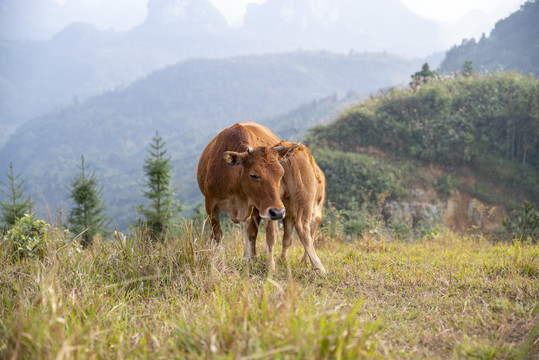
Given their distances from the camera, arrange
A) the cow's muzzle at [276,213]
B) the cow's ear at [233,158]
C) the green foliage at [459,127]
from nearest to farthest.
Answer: the cow's muzzle at [276,213]
the cow's ear at [233,158]
the green foliage at [459,127]

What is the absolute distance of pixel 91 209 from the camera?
19.2 m

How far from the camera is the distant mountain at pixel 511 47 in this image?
216 ft

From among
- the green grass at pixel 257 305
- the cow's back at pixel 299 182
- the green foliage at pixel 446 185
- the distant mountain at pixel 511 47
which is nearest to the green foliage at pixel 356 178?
the green foliage at pixel 446 185

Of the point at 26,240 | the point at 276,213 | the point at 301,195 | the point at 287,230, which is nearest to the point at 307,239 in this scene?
the point at 287,230

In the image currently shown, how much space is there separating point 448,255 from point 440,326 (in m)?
3.08

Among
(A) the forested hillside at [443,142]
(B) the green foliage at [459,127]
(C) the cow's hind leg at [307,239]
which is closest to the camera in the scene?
(C) the cow's hind leg at [307,239]

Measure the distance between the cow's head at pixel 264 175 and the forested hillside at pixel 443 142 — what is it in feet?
55.8

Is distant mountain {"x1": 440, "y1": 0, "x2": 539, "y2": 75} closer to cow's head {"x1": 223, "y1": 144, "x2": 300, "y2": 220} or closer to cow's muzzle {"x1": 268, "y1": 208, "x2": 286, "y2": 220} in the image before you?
cow's head {"x1": 223, "y1": 144, "x2": 300, "y2": 220}

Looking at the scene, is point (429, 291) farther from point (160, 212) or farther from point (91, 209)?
point (91, 209)

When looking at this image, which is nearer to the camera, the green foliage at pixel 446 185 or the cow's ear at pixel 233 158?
the cow's ear at pixel 233 158

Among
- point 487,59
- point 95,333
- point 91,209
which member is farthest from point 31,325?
point 487,59

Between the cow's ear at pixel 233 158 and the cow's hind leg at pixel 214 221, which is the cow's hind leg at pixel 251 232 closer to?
the cow's hind leg at pixel 214 221

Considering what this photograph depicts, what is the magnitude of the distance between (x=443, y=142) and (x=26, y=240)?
947 inches

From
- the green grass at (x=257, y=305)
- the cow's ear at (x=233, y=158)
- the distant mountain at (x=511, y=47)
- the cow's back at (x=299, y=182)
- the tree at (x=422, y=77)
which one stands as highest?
the distant mountain at (x=511, y=47)
